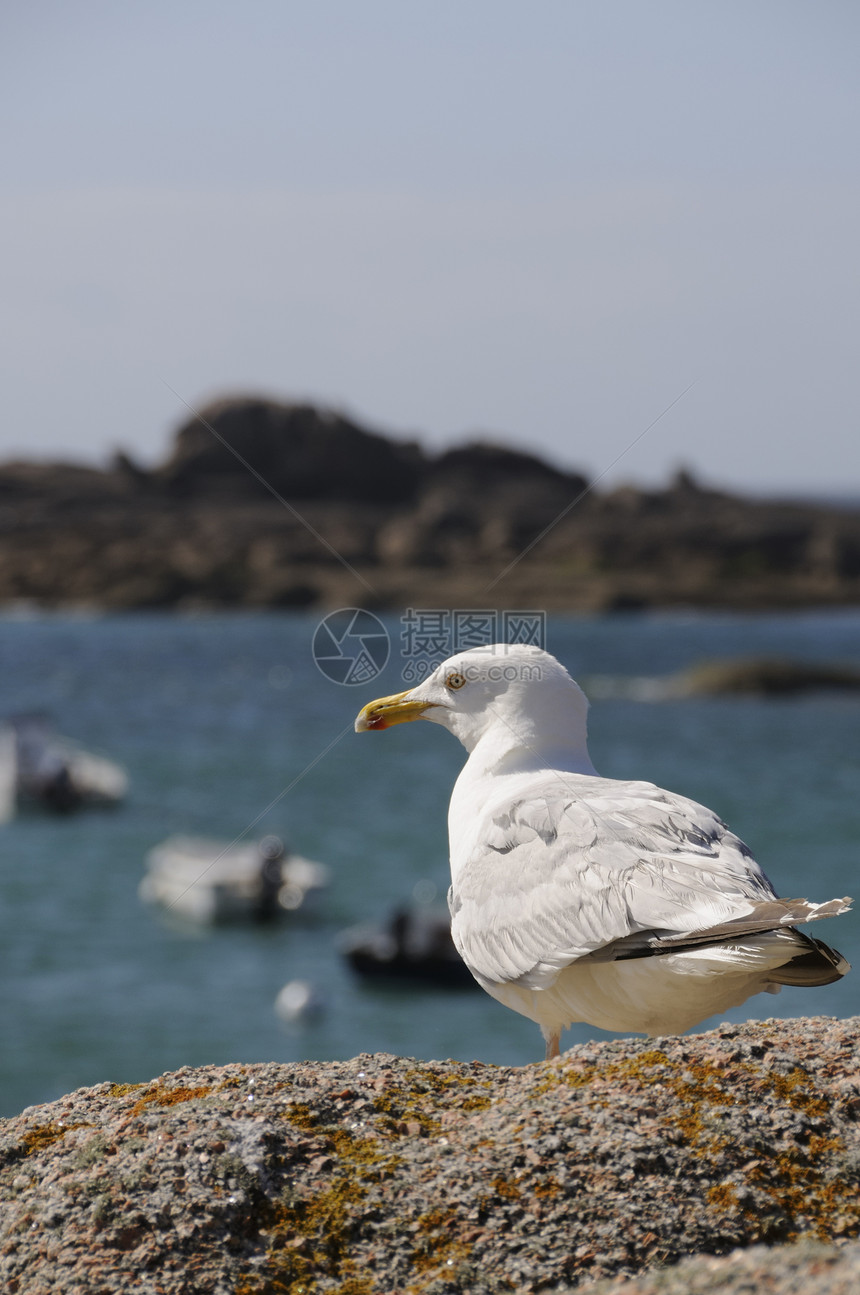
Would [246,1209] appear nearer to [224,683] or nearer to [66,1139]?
[66,1139]

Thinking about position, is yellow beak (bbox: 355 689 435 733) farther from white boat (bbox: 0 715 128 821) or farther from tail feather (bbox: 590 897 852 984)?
white boat (bbox: 0 715 128 821)

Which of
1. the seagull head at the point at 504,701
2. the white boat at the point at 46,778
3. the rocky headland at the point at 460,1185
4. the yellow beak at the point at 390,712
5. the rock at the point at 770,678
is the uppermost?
the seagull head at the point at 504,701

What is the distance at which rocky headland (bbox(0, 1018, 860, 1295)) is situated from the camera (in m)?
3.62

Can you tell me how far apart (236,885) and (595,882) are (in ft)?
136

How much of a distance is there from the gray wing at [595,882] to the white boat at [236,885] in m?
39.3

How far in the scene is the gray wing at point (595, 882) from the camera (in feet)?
16.0

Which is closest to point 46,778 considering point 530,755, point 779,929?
point 530,755

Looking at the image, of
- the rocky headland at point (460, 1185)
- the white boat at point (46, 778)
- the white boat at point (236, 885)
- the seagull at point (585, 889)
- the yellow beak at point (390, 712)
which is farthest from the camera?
the white boat at point (46, 778)

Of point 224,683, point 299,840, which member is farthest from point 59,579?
point 299,840

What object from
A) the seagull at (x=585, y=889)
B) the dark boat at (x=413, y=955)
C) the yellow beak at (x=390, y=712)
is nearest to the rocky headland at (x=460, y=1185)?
the seagull at (x=585, y=889)

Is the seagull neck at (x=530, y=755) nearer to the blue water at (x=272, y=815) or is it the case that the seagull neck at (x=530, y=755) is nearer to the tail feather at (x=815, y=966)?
the tail feather at (x=815, y=966)

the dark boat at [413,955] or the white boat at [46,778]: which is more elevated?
the dark boat at [413,955]

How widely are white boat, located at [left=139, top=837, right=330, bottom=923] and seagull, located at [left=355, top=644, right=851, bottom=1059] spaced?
3876 cm

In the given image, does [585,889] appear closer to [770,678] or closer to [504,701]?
[504,701]
